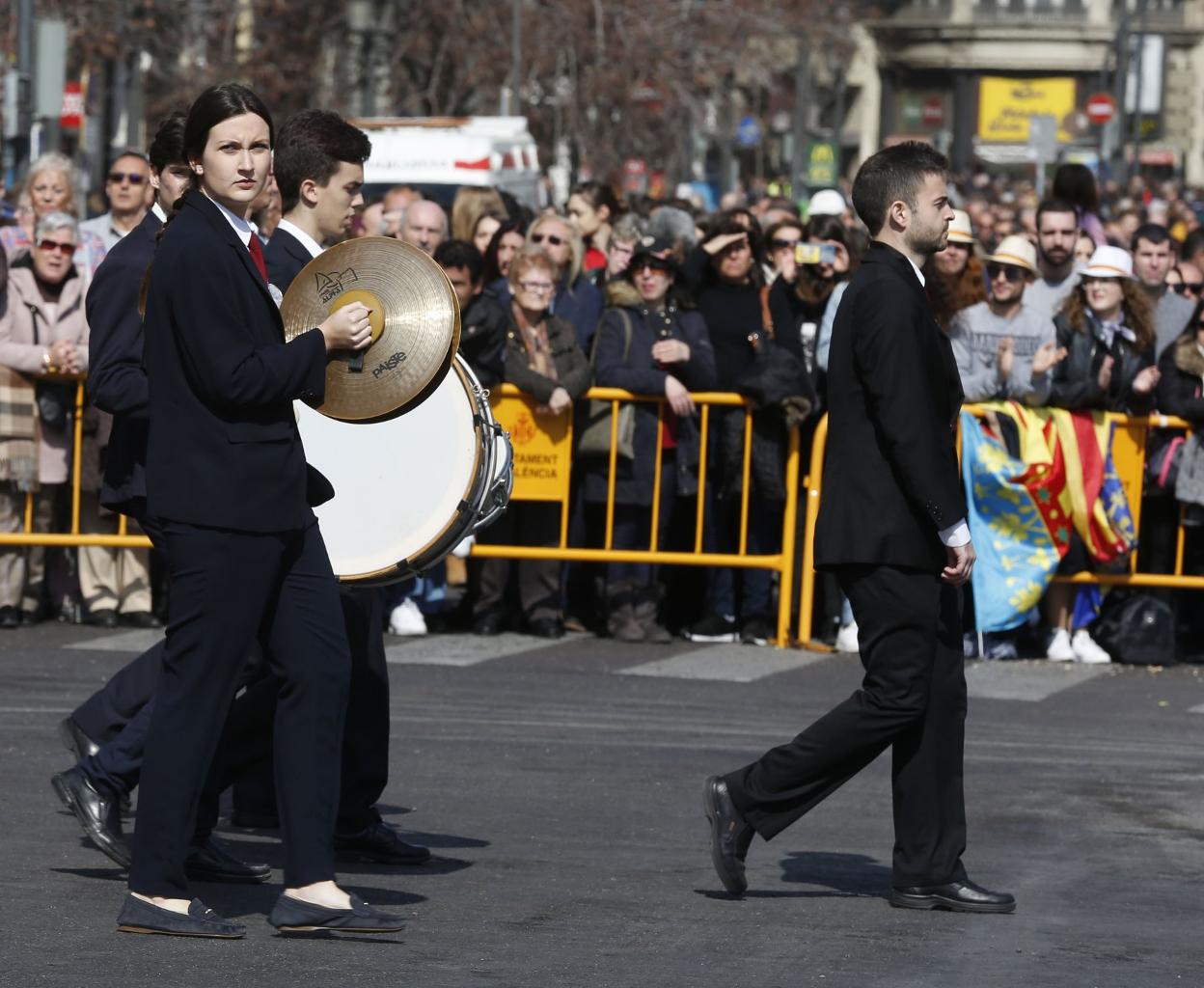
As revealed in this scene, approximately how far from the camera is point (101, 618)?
12070mm

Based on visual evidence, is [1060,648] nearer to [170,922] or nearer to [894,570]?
[894,570]

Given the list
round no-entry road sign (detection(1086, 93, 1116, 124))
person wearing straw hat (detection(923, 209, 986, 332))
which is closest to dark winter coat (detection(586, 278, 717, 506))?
person wearing straw hat (detection(923, 209, 986, 332))

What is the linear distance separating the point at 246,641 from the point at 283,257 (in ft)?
3.60

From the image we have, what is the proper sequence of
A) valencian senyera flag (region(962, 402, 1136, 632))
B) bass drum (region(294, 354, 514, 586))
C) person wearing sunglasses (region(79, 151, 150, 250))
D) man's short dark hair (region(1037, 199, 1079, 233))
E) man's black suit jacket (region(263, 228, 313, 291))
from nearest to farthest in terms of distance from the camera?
man's black suit jacket (region(263, 228, 313, 291)) < bass drum (region(294, 354, 514, 586)) < valencian senyera flag (region(962, 402, 1136, 632)) < person wearing sunglasses (region(79, 151, 150, 250)) < man's short dark hair (region(1037, 199, 1079, 233))

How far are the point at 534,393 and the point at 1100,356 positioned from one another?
101 inches

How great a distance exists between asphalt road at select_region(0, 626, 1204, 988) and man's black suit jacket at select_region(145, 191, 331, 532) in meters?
1.04

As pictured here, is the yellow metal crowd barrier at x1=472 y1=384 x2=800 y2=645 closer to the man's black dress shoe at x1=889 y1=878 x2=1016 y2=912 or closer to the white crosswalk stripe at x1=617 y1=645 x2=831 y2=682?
the white crosswalk stripe at x1=617 y1=645 x2=831 y2=682

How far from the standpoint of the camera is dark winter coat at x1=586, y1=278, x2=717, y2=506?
12195mm

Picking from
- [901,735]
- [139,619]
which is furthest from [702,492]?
[901,735]

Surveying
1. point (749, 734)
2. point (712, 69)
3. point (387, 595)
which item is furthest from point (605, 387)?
point (712, 69)

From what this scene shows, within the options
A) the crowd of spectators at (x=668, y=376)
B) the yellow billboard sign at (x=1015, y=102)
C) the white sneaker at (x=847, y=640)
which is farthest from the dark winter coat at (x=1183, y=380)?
the yellow billboard sign at (x=1015, y=102)

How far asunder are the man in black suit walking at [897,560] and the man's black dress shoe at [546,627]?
5.23m

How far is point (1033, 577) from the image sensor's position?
11898 mm

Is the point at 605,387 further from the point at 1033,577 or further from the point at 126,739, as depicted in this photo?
the point at 126,739
